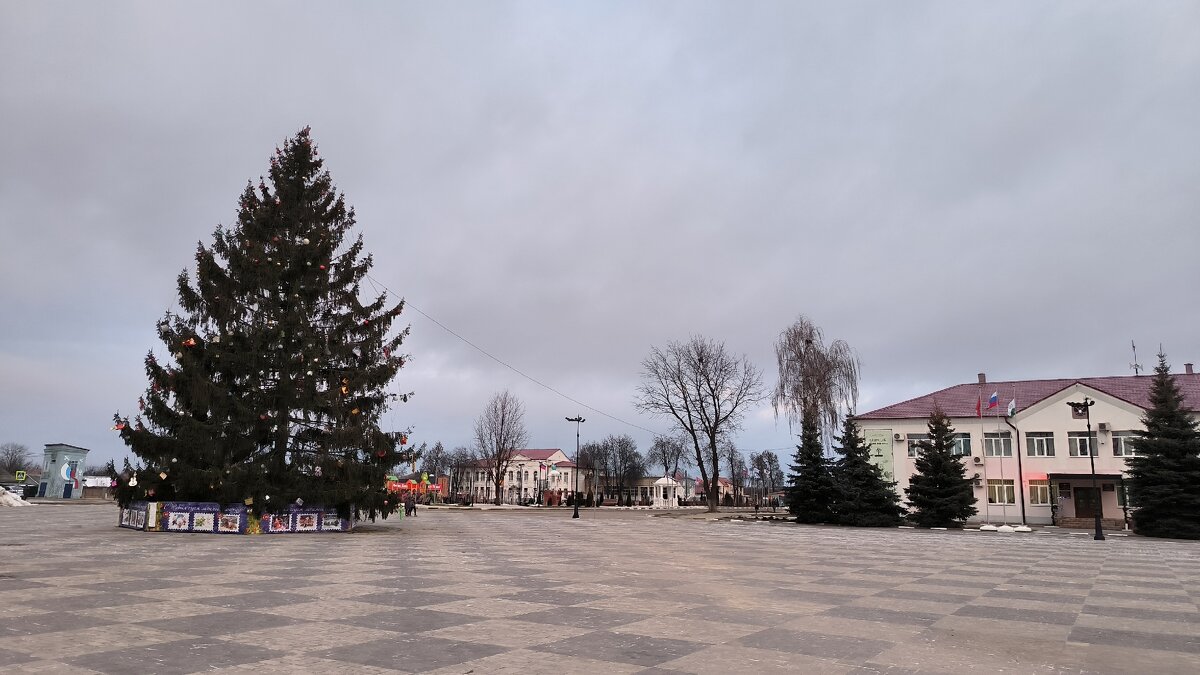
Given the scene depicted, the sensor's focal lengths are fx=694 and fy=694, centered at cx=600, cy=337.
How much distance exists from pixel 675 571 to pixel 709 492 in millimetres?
48620

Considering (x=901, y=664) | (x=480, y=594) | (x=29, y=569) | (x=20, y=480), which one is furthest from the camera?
(x=20, y=480)

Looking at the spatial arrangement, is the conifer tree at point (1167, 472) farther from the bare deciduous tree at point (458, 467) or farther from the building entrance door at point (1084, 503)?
the bare deciduous tree at point (458, 467)

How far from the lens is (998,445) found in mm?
49031

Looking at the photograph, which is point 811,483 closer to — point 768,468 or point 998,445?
point 998,445

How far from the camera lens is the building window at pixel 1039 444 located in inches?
1863

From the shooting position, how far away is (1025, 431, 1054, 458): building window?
47.3 m

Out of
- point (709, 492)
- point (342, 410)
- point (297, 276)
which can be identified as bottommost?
point (709, 492)

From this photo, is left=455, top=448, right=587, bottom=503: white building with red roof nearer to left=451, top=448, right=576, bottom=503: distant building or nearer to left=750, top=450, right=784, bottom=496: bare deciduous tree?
left=451, top=448, right=576, bottom=503: distant building

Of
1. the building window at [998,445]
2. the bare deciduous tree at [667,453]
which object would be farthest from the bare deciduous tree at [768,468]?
the building window at [998,445]

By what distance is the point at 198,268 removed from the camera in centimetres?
2350

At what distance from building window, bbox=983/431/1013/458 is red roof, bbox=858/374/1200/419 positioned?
166 cm

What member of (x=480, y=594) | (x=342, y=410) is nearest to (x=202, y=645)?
(x=480, y=594)

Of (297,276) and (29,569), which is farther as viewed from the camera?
(297,276)

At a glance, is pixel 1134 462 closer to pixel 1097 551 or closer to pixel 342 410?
pixel 1097 551
